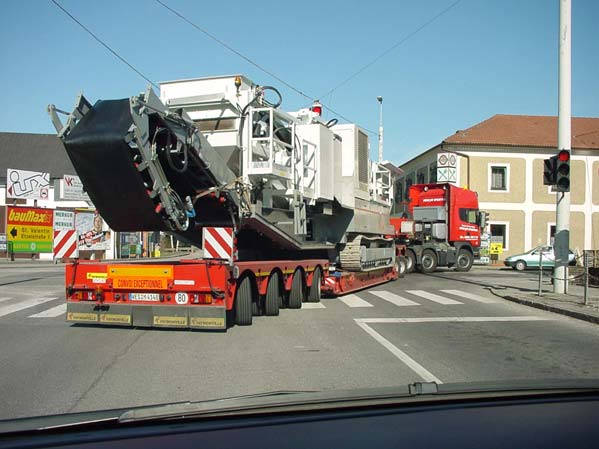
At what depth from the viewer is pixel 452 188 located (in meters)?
26.0

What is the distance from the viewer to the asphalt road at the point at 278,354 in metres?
5.97

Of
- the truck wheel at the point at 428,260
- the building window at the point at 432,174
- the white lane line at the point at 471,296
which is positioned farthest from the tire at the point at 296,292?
the building window at the point at 432,174

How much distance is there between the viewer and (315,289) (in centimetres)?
1381

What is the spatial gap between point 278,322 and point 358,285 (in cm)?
576

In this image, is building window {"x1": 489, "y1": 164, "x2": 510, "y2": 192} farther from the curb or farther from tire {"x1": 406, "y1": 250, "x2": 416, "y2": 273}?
the curb

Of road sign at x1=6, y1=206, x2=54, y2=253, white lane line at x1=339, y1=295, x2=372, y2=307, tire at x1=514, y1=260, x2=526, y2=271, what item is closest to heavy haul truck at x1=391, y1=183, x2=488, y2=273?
tire at x1=514, y1=260, x2=526, y2=271

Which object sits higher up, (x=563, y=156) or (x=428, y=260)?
(x=563, y=156)

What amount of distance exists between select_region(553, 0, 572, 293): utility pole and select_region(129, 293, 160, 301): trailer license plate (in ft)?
34.7

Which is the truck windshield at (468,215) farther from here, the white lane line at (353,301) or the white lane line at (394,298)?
the white lane line at (353,301)

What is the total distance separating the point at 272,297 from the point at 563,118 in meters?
9.35

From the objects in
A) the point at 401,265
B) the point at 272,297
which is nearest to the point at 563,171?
the point at 272,297

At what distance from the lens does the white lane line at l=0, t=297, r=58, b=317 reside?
12.1m

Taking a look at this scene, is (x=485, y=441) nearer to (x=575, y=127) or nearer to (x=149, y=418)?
(x=149, y=418)

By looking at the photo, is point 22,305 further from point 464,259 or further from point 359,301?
point 464,259
